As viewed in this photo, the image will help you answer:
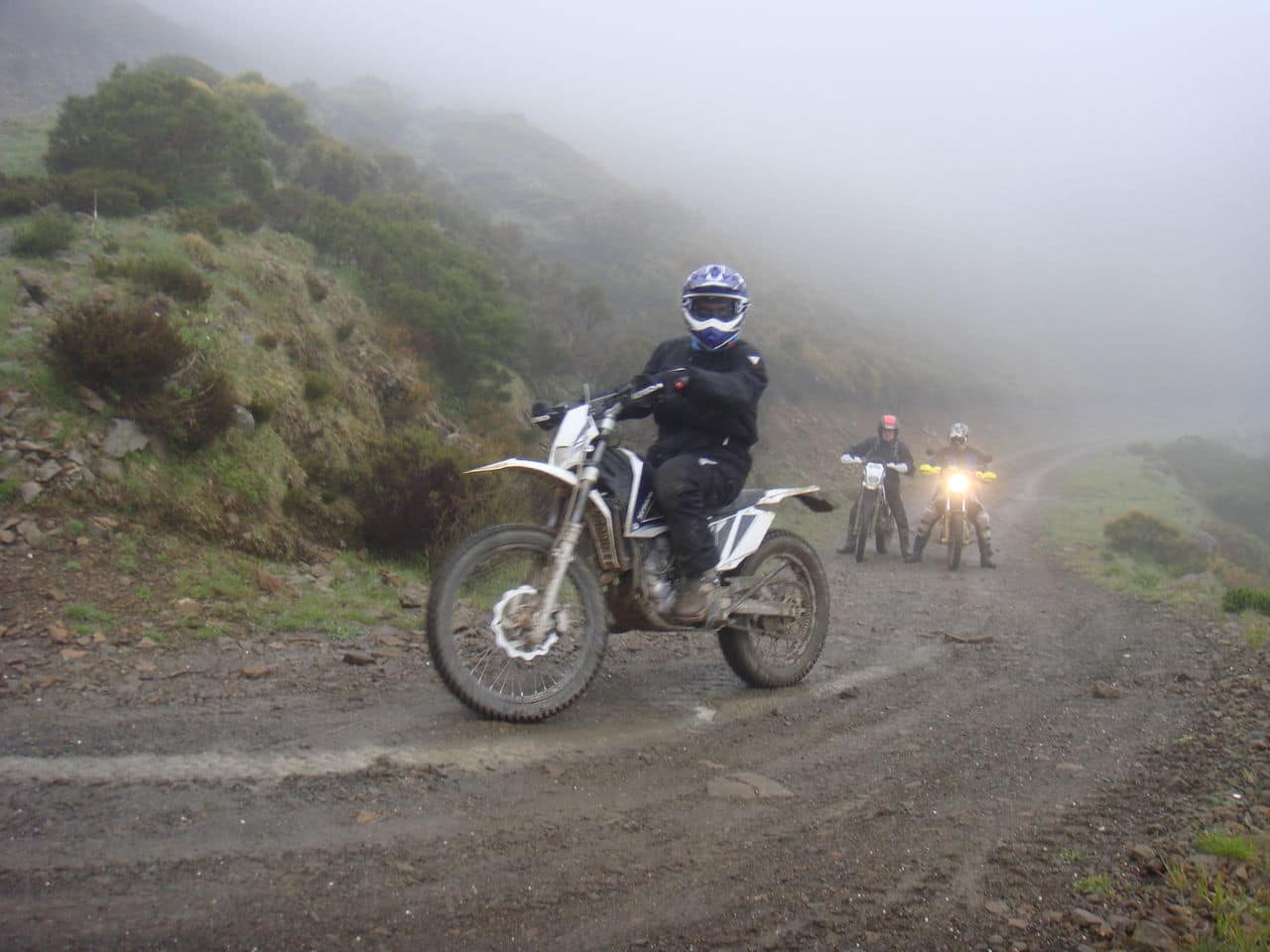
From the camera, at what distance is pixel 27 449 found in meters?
6.58

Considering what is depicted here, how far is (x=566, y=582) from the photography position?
173 inches

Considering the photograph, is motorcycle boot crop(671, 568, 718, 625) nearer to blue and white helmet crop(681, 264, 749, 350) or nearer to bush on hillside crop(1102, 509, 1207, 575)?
blue and white helmet crop(681, 264, 749, 350)

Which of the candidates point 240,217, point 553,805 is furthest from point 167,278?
point 553,805

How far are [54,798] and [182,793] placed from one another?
15.6 inches

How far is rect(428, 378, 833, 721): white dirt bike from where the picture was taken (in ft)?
13.3

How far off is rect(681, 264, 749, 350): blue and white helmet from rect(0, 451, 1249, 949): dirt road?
2072mm

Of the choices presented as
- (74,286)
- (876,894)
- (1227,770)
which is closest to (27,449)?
(74,286)

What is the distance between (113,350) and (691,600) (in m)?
5.43

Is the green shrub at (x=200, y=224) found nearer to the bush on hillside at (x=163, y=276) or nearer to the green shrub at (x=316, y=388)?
the bush on hillside at (x=163, y=276)

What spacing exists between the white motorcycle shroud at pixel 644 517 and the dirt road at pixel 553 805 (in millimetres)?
851

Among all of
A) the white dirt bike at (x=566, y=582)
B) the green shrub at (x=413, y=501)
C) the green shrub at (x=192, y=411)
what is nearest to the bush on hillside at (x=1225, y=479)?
the green shrub at (x=413, y=501)

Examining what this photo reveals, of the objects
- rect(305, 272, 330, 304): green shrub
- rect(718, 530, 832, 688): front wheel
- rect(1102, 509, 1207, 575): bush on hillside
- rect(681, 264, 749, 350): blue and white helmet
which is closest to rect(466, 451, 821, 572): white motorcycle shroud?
rect(718, 530, 832, 688): front wheel

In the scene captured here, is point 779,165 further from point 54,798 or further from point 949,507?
point 54,798

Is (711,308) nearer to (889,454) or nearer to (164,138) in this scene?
(889,454)
